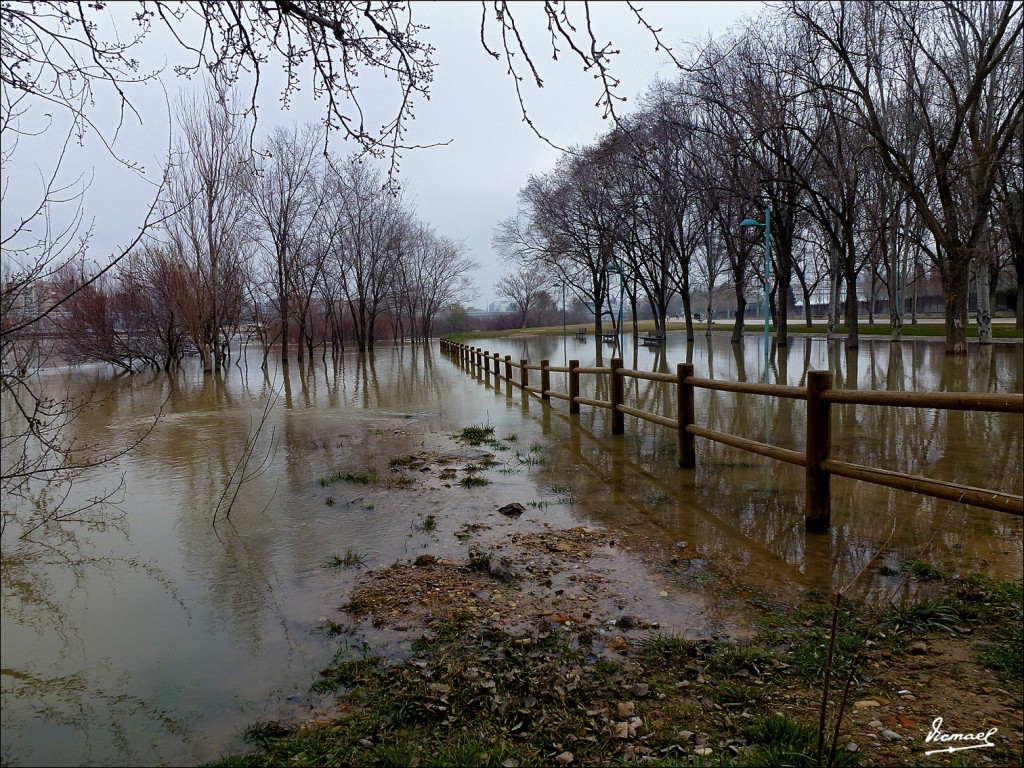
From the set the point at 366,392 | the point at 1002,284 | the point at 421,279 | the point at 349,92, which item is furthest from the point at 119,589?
the point at 1002,284

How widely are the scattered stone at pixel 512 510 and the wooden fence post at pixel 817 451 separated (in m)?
2.29

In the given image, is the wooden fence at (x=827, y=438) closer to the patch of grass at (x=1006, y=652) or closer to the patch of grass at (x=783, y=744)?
the patch of grass at (x=1006, y=652)

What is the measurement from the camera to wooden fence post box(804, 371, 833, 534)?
4848 mm

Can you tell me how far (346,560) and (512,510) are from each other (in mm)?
1679

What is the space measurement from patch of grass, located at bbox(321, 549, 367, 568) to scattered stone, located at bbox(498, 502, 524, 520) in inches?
57.8

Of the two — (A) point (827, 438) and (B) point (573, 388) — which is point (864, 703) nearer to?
(A) point (827, 438)

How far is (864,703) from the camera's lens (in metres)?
2.63

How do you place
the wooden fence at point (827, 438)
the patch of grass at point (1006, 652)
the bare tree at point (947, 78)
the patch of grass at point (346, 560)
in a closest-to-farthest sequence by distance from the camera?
the patch of grass at point (1006, 652)
the wooden fence at point (827, 438)
the patch of grass at point (346, 560)
the bare tree at point (947, 78)

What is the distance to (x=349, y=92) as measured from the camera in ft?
11.5

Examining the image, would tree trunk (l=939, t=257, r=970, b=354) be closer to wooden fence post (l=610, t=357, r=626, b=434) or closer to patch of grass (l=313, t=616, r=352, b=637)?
wooden fence post (l=610, t=357, r=626, b=434)

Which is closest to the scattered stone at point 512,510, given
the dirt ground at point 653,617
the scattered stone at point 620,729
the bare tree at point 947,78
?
the dirt ground at point 653,617

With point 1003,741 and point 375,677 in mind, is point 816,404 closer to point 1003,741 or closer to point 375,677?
point 1003,741

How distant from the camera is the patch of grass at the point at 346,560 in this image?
4488 mm

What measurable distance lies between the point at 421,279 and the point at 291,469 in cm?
4812
